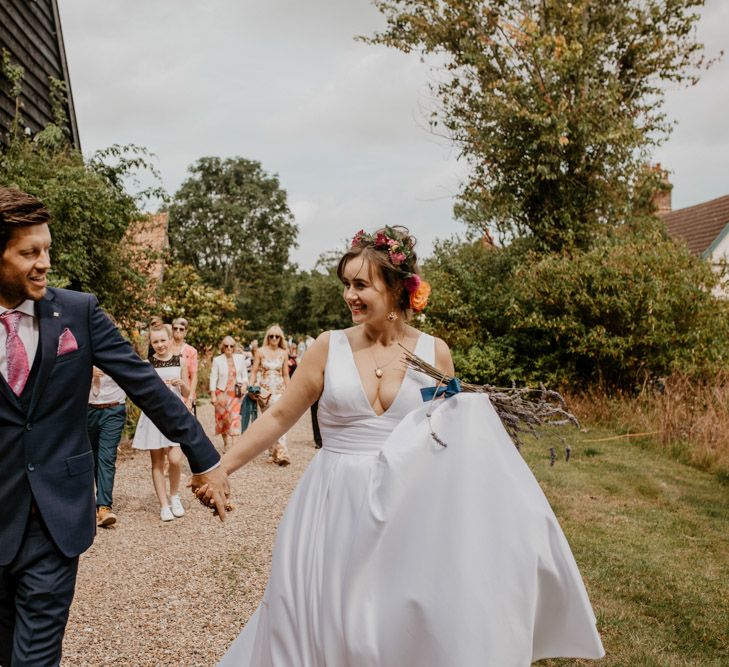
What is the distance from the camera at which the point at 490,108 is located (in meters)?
17.3

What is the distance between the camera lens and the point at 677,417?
462 inches

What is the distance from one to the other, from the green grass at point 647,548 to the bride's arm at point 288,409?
120 centimetres

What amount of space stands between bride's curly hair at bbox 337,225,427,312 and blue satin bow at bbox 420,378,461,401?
0.59 metres

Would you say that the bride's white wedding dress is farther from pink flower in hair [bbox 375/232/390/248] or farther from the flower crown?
pink flower in hair [bbox 375/232/390/248]

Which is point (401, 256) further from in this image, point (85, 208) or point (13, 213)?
point (85, 208)

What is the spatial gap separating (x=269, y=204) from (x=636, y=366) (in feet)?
139

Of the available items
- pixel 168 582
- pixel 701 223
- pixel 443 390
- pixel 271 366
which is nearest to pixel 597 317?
pixel 271 366

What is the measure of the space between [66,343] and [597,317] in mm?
13311

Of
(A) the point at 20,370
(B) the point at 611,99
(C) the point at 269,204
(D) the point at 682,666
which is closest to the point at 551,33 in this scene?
(B) the point at 611,99

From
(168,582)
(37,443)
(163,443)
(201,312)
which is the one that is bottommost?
(168,582)

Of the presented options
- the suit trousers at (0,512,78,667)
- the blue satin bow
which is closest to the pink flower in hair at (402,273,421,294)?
the blue satin bow

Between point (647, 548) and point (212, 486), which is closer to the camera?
point (212, 486)

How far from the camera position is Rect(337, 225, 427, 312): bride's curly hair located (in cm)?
334

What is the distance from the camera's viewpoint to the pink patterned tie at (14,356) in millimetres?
2625
